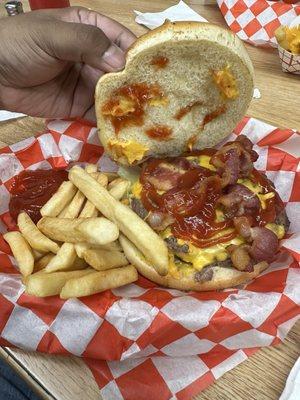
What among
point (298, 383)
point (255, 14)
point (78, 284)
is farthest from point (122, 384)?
point (255, 14)

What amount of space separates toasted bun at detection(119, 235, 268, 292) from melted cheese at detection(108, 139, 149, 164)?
16.9 inches

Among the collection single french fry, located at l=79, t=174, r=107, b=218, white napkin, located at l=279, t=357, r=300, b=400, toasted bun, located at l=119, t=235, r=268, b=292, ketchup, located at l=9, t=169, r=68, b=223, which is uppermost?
single french fry, located at l=79, t=174, r=107, b=218

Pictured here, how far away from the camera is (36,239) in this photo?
5.05ft

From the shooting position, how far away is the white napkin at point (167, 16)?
3.32 metres

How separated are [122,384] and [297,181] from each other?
44.3 inches

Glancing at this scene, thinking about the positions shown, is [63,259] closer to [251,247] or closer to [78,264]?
[78,264]

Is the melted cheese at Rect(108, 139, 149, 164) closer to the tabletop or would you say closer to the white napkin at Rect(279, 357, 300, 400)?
the tabletop

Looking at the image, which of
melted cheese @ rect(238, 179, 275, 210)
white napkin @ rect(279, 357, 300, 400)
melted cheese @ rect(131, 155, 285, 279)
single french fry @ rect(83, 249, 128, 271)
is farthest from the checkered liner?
white napkin @ rect(279, 357, 300, 400)

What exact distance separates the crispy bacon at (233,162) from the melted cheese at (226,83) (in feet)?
0.64

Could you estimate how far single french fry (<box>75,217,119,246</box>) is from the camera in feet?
4.37

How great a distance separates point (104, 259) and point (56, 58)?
2.81 ft

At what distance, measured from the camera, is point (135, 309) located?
1.34 m

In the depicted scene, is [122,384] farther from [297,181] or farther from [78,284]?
[297,181]

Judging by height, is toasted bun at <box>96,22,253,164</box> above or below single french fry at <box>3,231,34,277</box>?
above
